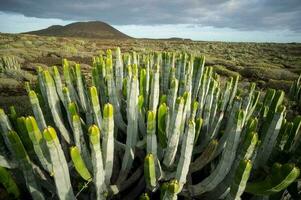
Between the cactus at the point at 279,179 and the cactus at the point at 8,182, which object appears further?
the cactus at the point at 8,182

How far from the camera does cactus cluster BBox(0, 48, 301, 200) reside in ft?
5.95

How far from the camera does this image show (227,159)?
194cm

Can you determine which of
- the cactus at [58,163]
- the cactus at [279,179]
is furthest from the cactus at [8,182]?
the cactus at [279,179]

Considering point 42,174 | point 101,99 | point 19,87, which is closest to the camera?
point 42,174

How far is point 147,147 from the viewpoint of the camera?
2.18 metres

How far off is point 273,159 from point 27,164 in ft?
6.99

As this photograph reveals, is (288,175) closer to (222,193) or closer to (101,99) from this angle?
(222,193)

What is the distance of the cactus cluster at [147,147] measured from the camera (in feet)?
5.95

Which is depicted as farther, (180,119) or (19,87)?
(19,87)

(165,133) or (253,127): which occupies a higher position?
(253,127)

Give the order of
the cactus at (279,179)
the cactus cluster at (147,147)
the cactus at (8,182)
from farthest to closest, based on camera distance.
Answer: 1. the cactus at (8,182)
2. the cactus cluster at (147,147)
3. the cactus at (279,179)

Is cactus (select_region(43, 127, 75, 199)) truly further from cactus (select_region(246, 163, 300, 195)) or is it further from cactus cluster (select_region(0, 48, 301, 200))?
cactus (select_region(246, 163, 300, 195))

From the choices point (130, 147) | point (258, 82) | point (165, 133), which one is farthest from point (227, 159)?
point (258, 82)

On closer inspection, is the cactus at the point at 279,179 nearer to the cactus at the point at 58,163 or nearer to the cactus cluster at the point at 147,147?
the cactus cluster at the point at 147,147
